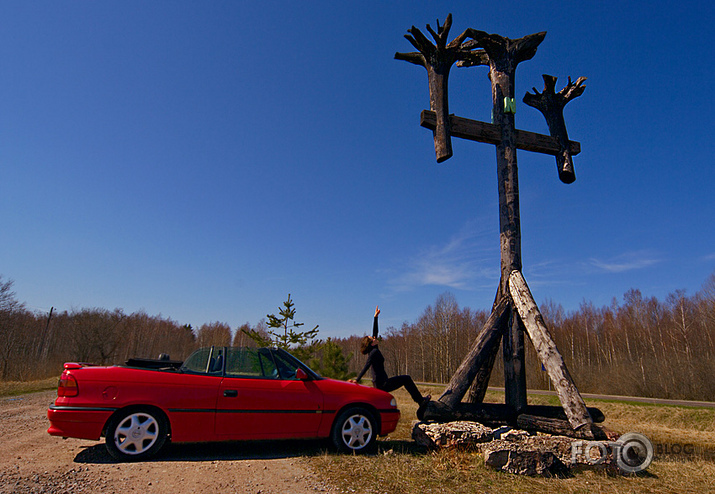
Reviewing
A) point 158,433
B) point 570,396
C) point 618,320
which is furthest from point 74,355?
point 618,320

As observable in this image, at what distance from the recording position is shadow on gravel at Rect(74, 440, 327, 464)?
15.6 ft

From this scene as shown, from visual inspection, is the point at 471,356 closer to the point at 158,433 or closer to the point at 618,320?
the point at 158,433

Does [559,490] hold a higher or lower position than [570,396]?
lower

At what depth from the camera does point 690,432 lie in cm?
1212

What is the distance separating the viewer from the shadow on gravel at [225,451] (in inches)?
187

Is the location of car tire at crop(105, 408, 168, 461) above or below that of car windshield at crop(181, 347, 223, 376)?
below

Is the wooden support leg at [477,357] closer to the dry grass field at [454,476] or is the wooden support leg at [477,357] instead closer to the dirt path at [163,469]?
the dry grass field at [454,476]

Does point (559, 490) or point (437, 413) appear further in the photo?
point (437, 413)

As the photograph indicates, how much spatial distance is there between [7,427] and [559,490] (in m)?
9.14

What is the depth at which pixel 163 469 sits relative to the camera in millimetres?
4223

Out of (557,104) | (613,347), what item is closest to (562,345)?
(613,347)

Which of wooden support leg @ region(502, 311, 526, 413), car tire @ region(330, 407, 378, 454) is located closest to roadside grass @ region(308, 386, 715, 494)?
car tire @ region(330, 407, 378, 454)

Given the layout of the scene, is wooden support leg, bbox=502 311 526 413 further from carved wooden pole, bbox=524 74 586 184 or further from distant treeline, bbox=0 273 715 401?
distant treeline, bbox=0 273 715 401

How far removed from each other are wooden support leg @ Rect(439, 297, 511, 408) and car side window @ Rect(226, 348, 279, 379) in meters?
2.74
